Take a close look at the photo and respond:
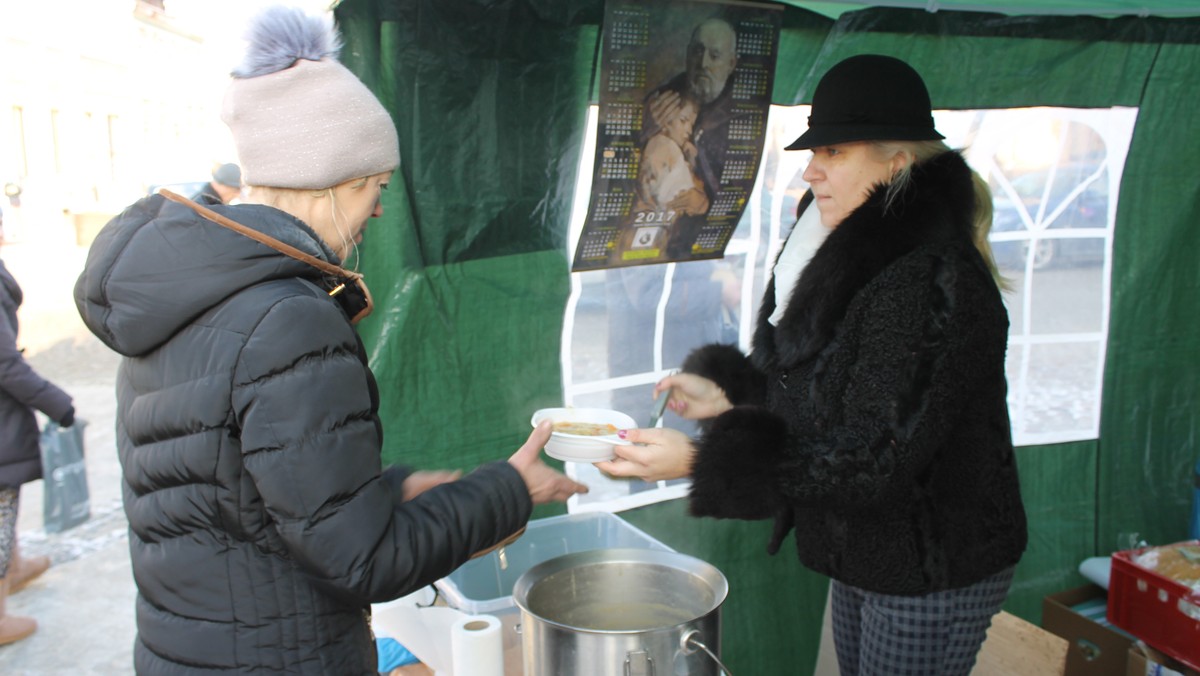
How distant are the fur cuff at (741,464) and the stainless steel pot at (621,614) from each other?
16 centimetres

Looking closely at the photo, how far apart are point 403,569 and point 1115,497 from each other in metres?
3.43

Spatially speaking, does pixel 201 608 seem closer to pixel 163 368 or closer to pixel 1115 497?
pixel 163 368

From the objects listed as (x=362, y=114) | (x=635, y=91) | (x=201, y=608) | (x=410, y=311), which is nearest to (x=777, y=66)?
(x=635, y=91)

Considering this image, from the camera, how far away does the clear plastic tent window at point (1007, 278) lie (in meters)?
2.73

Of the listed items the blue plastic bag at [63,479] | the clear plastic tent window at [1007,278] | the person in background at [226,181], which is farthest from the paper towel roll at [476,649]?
the blue plastic bag at [63,479]

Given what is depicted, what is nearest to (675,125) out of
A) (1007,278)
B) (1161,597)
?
(1007,278)

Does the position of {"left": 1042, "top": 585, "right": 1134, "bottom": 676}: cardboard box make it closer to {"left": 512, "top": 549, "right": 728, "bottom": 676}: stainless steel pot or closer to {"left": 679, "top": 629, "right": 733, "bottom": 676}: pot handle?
{"left": 512, "top": 549, "right": 728, "bottom": 676}: stainless steel pot

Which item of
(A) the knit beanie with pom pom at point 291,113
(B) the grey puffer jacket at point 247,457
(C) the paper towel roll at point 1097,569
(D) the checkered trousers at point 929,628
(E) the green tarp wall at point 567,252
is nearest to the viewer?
(B) the grey puffer jacket at point 247,457

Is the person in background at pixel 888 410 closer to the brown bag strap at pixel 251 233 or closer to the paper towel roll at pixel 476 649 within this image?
the paper towel roll at pixel 476 649

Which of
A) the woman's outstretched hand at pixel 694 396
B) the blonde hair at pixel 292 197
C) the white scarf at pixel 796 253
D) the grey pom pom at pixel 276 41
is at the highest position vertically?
the grey pom pom at pixel 276 41

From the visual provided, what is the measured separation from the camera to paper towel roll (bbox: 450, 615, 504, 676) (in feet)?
6.11

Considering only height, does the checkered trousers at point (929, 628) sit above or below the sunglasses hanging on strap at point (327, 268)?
below

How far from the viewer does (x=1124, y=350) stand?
3.54 m

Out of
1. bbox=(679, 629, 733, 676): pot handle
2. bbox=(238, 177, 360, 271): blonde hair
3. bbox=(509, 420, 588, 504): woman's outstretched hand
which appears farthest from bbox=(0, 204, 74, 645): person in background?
bbox=(679, 629, 733, 676): pot handle
